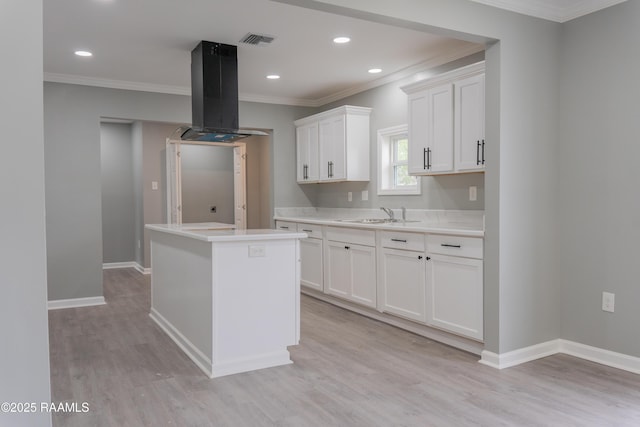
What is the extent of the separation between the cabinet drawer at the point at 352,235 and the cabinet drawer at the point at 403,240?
185 mm

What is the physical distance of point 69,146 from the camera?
511 centimetres

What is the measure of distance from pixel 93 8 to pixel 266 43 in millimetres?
1354

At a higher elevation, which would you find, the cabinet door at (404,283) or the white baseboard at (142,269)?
the cabinet door at (404,283)

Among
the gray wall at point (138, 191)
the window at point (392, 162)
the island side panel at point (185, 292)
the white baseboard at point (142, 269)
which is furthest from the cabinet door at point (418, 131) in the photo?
the white baseboard at point (142, 269)

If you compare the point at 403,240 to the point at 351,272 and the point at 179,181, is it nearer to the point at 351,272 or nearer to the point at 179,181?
the point at 351,272

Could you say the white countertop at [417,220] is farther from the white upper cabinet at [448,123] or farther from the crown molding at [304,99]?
the crown molding at [304,99]

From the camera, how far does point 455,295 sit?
3564 millimetres

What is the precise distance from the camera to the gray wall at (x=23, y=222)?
5.34ft

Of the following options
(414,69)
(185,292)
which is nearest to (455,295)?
(185,292)

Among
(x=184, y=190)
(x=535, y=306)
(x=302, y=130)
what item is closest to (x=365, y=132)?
(x=302, y=130)

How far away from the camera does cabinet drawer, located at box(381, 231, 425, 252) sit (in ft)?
12.7

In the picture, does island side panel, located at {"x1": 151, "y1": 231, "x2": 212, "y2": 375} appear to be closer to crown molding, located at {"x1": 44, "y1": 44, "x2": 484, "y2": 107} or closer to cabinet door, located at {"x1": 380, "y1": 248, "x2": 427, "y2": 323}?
cabinet door, located at {"x1": 380, "y1": 248, "x2": 427, "y2": 323}

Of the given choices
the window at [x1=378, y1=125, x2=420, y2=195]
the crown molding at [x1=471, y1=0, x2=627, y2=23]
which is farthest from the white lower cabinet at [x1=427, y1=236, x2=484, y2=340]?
the crown molding at [x1=471, y1=0, x2=627, y2=23]

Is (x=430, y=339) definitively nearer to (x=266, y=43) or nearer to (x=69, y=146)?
(x=266, y=43)
